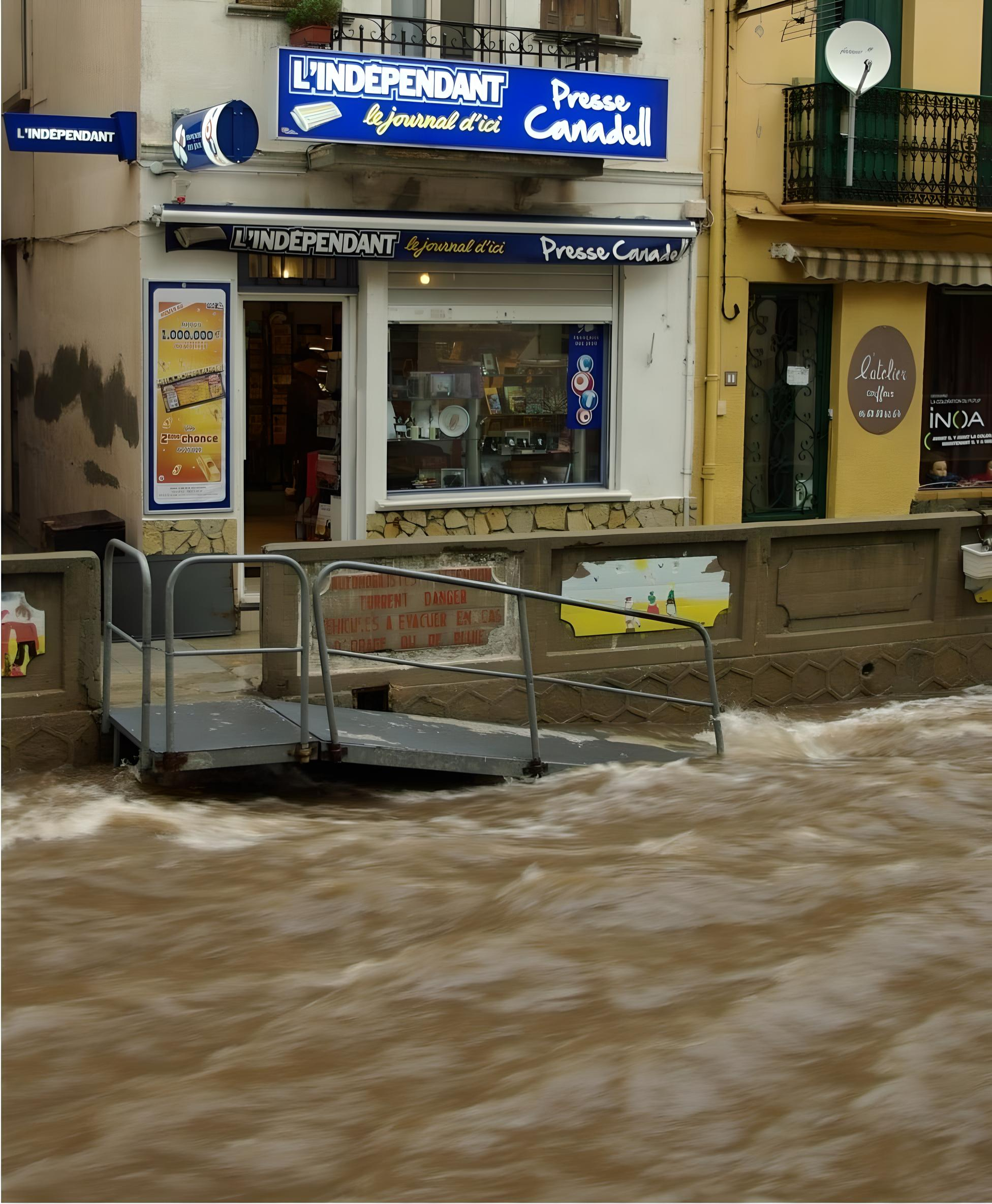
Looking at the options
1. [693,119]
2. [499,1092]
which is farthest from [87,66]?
[499,1092]

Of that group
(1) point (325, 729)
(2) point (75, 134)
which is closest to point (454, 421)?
(2) point (75, 134)

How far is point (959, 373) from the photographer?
19.0m

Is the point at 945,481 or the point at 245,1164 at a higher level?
the point at 945,481

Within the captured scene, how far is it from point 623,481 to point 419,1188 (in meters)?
11.5

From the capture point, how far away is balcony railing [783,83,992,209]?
16.9 meters

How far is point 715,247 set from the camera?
16.7m

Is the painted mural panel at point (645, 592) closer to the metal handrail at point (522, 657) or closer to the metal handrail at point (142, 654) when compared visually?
the metal handrail at point (522, 657)

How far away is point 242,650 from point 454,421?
271 inches

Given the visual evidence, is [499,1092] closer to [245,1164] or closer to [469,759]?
[245,1164]

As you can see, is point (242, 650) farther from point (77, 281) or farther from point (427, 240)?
point (77, 281)

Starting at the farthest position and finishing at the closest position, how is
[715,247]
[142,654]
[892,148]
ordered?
1. [892,148]
2. [715,247]
3. [142,654]

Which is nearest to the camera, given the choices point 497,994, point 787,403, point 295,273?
point 497,994

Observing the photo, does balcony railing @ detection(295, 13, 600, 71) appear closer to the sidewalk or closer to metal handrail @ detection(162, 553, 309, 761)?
the sidewalk

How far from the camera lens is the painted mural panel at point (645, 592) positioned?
12164 mm
